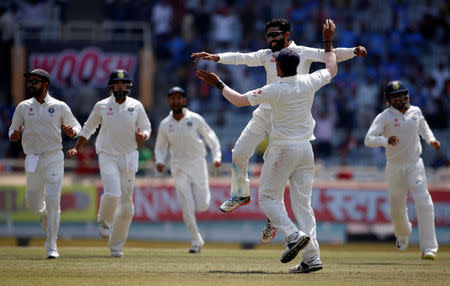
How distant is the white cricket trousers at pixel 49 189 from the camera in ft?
42.9

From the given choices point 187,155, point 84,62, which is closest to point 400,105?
point 187,155

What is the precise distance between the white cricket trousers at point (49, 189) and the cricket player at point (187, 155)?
2930 millimetres

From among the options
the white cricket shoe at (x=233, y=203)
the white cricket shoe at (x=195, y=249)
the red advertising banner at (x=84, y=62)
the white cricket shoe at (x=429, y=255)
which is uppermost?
the red advertising banner at (x=84, y=62)

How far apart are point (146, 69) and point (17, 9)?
15.5 feet

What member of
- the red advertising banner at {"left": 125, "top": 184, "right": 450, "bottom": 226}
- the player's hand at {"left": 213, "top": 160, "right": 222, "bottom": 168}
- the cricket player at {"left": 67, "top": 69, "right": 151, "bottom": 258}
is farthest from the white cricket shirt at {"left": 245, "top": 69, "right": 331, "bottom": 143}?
the red advertising banner at {"left": 125, "top": 184, "right": 450, "bottom": 226}

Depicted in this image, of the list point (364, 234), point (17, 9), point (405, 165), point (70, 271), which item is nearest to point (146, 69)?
point (17, 9)

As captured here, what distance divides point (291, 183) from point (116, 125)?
3918mm

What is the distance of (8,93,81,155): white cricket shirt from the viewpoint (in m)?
13.3

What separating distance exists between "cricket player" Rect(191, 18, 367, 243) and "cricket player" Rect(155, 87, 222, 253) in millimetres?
3481

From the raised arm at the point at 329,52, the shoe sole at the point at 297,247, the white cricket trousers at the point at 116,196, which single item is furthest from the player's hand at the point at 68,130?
the shoe sole at the point at 297,247

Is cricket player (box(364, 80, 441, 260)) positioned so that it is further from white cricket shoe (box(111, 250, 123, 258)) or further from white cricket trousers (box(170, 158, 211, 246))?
white cricket shoe (box(111, 250, 123, 258))

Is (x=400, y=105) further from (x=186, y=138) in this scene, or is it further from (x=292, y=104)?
(x=292, y=104)

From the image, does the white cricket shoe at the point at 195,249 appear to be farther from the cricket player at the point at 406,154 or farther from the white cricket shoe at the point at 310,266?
the white cricket shoe at the point at 310,266

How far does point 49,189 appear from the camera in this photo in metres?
13.2
